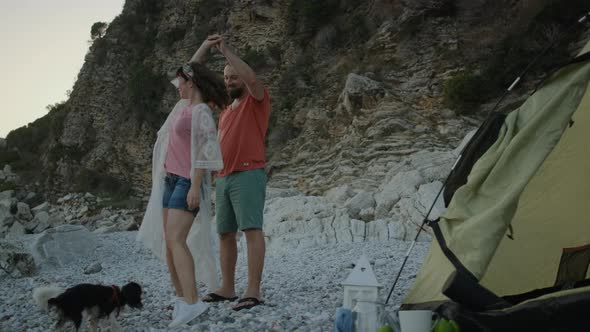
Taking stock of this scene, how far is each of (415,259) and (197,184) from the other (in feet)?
13.4

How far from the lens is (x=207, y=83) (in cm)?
402

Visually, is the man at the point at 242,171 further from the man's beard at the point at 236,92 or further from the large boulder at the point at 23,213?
the large boulder at the point at 23,213

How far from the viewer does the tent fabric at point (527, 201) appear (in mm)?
2883

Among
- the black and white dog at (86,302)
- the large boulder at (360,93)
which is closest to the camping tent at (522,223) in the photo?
the black and white dog at (86,302)

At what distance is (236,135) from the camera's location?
4250 mm

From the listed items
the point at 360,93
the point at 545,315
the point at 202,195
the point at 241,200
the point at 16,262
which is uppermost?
the point at 360,93

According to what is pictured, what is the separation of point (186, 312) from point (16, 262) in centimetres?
625

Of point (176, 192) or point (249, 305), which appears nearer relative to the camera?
point (176, 192)

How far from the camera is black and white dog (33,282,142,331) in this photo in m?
3.48

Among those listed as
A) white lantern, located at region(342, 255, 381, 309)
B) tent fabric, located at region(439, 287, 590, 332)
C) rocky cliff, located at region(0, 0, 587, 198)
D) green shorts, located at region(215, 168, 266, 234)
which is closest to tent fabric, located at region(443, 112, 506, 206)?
white lantern, located at region(342, 255, 381, 309)

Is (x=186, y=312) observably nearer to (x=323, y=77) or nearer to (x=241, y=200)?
(x=241, y=200)

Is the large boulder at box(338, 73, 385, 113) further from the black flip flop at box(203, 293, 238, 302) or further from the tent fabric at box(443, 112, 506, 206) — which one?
the tent fabric at box(443, 112, 506, 206)

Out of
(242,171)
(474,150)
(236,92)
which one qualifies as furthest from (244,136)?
(474,150)

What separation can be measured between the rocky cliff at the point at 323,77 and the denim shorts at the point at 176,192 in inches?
283
